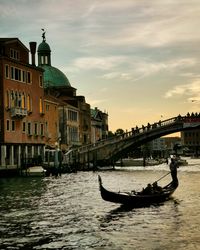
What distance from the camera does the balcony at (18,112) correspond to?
129 feet

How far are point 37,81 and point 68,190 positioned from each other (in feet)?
64.1

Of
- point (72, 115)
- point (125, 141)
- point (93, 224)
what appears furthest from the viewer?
point (72, 115)

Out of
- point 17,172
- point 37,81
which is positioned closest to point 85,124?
point 37,81

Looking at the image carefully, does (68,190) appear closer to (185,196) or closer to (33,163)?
(185,196)

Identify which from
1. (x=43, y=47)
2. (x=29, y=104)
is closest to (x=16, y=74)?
(x=29, y=104)

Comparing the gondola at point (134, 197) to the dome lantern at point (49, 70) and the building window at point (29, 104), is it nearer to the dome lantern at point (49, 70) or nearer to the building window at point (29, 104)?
the building window at point (29, 104)

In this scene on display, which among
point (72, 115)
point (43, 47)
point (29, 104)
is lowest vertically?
point (29, 104)

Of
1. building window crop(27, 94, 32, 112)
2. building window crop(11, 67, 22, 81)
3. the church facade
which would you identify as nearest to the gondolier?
the church facade

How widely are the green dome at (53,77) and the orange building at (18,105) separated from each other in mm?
18851

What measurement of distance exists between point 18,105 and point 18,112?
966 mm

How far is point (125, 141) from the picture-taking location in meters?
50.2

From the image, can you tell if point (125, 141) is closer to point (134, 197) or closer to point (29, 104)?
point (29, 104)

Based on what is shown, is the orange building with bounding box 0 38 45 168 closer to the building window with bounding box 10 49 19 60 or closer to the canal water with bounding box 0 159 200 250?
the building window with bounding box 10 49 19 60

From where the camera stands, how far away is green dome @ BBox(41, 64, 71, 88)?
63928 mm
